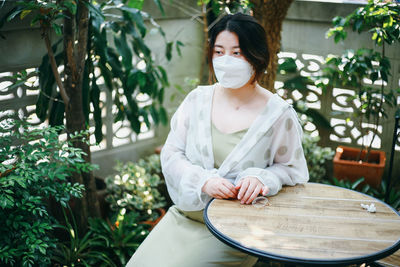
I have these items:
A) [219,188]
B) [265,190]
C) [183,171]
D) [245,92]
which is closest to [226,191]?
[219,188]

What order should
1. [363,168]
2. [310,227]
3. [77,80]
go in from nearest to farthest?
[310,227] < [77,80] < [363,168]

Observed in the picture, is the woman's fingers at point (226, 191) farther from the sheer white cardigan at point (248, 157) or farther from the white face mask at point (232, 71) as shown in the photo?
the white face mask at point (232, 71)

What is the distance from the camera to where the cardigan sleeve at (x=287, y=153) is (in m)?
1.97

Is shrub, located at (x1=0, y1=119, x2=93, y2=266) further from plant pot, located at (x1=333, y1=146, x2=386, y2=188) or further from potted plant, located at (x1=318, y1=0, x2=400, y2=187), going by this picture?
plant pot, located at (x1=333, y1=146, x2=386, y2=188)

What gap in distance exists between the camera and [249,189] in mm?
1828

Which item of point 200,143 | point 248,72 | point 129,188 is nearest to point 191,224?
point 200,143

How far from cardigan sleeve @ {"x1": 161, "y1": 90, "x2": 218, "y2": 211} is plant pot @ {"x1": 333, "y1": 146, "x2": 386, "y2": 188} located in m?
1.78

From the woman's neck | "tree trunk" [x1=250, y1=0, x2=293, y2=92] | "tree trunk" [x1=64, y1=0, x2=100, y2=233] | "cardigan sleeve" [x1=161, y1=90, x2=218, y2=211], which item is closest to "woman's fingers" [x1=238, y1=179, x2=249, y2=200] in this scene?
"cardigan sleeve" [x1=161, y1=90, x2=218, y2=211]

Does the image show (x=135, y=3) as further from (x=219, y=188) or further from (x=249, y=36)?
(x=219, y=188)

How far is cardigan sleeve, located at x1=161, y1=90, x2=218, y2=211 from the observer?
77.4 inches

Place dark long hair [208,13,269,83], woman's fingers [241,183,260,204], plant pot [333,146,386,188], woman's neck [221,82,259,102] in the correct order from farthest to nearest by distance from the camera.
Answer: plant pot [333,146,386,188]
woman's neck [221,82,259,102]
dark long hair [208,13,269,83]
woman's fingers [241,183,260,204]

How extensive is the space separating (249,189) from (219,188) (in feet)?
0.38

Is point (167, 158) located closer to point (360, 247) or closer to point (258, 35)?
point (258, 35)

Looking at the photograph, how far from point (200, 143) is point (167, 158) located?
18cm
